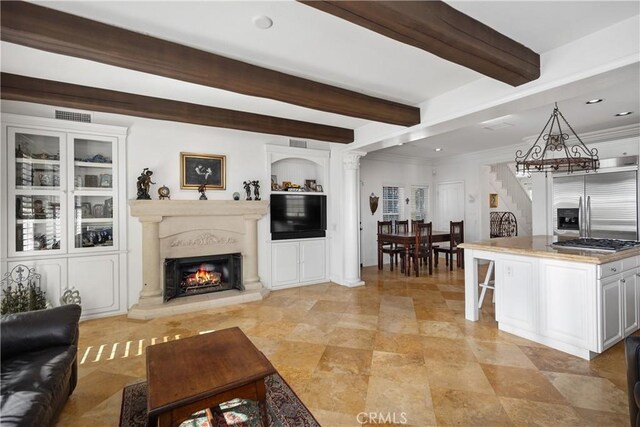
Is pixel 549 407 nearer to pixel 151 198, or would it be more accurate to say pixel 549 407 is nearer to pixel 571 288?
pixel 571 288

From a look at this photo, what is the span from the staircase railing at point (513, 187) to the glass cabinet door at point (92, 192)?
8.85 m

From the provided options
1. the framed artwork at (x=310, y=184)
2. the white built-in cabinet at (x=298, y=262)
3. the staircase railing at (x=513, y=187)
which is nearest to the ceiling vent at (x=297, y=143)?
the framed artwork at (x=310, y=184)

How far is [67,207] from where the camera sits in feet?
12.2

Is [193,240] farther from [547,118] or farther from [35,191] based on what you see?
[547,118]

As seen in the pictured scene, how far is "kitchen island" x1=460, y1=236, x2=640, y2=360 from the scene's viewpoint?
103 inches

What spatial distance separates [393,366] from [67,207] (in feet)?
13.6

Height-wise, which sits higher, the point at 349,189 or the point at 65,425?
the point at 349,189

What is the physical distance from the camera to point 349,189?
5312mm

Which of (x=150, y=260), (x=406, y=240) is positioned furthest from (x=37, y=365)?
(x=406, y=240)

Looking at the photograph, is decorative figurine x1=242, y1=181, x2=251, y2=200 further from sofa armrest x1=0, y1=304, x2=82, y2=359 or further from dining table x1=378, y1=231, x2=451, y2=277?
dining table x1=378, y1=231, x2=451, y2=277

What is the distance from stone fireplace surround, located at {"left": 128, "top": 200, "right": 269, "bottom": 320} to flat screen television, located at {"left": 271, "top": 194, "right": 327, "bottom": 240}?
35cm

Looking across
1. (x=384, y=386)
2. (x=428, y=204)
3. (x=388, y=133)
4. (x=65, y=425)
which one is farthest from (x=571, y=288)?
(x=428, y=204)

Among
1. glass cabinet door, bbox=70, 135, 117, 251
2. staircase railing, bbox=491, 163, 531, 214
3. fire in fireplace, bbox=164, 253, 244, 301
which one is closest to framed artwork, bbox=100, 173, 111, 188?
glass cabinet door, bbox=70, 135, 117, 251

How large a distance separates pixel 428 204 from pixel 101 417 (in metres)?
7.75
